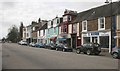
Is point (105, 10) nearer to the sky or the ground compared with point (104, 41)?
nearer to the sky

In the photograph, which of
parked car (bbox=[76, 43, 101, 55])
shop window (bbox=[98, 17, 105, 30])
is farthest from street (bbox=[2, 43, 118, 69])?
shop window (bbox=[98, 17, 105, 30])

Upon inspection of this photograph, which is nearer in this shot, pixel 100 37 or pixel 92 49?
pixel 92 49

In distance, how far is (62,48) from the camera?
4350cm

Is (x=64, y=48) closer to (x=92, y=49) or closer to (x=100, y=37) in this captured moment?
(x=100, y=37)

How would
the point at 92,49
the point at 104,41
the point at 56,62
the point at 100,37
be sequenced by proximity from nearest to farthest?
the point at 56,62
the point at 92,49
the point at 104,41
the point at 100,37

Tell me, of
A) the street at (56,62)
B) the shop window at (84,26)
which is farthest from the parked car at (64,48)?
the street at (56,62)

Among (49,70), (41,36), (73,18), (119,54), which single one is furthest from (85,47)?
(41,36)

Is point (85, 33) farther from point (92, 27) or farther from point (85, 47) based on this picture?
point (85, 47)

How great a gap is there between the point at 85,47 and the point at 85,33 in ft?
41.8

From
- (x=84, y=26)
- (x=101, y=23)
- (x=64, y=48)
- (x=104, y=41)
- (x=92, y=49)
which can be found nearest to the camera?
(x=92, y=49)

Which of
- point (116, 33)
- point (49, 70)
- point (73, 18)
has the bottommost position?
point (49, 70)

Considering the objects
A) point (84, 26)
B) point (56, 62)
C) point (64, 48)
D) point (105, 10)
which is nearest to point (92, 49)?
point (64, 48)

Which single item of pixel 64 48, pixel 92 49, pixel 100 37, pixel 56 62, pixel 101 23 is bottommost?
pixel 56 62

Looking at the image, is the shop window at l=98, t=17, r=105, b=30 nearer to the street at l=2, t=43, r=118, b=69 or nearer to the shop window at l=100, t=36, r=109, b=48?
the shop window at l=100, t=36, r=109, b=48
